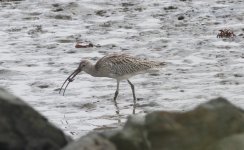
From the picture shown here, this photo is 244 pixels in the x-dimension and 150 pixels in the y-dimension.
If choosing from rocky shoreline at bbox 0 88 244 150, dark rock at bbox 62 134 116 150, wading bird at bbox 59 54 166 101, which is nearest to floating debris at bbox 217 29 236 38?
wading bird at bbox 59 54 166 101

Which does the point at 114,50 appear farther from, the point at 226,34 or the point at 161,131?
the point at 161,131

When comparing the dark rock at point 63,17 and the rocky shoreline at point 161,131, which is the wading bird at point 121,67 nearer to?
the rocky shoreline at point 161,131

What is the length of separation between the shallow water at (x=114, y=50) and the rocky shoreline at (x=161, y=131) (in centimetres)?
397

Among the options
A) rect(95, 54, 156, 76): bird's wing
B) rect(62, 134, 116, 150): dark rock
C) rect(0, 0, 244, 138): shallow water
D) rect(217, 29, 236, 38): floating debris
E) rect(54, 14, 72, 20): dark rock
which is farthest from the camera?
rect(54, 14, 72, 20): dark rock

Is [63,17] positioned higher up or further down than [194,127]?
further down

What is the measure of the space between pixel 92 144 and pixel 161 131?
754mm

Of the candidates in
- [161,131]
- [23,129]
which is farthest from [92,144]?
[23,129]

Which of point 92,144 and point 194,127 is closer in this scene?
point 92,144

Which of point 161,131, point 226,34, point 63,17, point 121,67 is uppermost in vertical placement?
point 161,131

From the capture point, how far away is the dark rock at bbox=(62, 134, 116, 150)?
8047 mm

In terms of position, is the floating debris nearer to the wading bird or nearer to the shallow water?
the shallow water

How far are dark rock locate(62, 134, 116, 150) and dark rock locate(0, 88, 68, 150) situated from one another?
1.56 ft

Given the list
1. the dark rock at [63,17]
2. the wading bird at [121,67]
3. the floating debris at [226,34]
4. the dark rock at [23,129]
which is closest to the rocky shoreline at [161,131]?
the dark rock at [23,129]

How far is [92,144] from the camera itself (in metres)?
8.10
